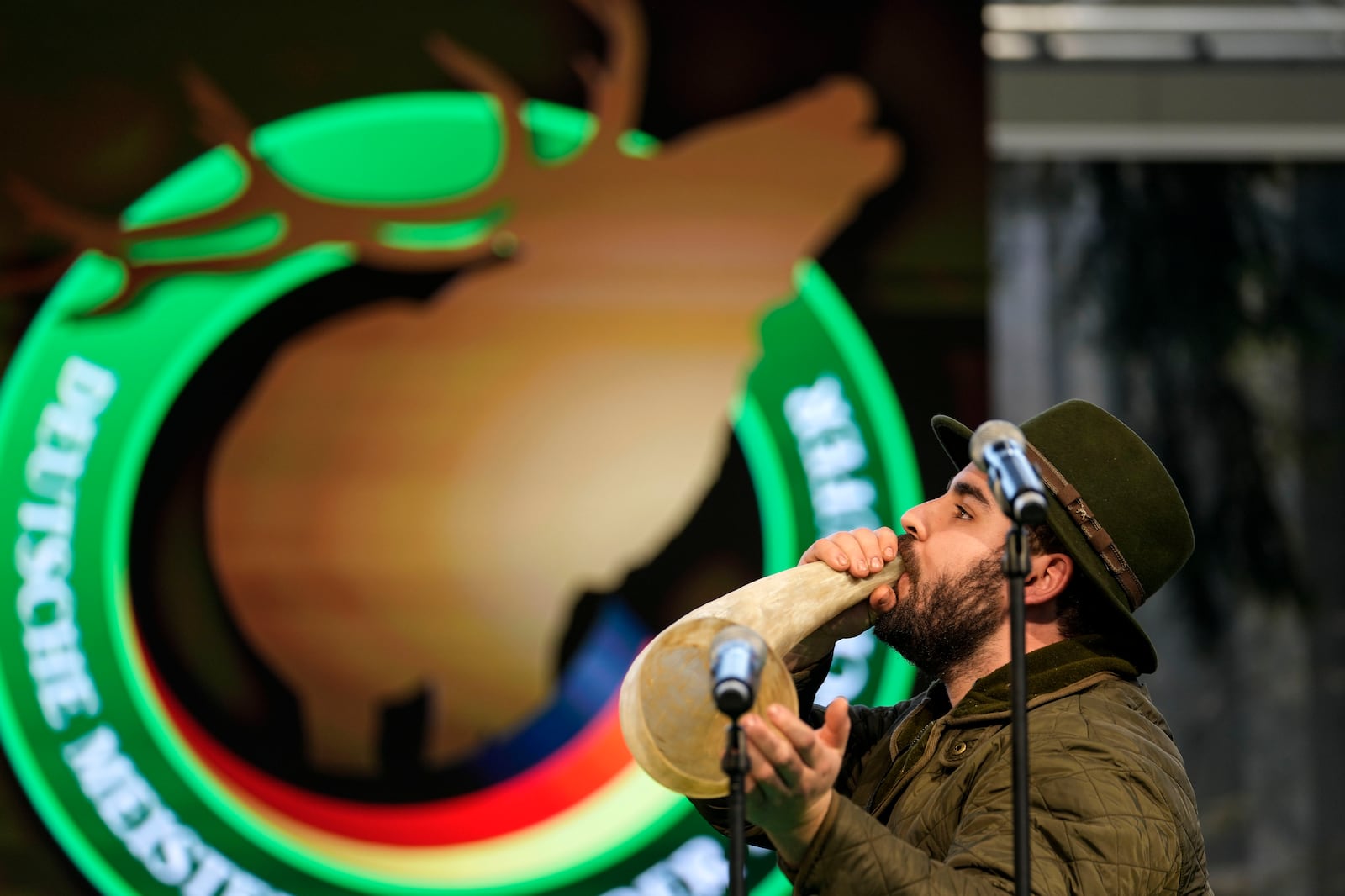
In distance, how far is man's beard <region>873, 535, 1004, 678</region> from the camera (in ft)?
7.62

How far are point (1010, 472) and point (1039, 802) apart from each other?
0.45 m

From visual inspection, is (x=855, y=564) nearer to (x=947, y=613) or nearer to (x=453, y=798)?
(x=947, y=613)

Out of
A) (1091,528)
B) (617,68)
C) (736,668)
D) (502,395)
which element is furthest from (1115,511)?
(617,68)

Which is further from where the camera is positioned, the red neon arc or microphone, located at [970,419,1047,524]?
the red neon arc

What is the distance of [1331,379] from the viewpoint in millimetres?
5773

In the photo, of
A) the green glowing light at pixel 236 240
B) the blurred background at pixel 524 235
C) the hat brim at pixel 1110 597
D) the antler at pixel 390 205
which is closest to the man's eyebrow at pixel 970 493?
the hat brim at pixel 1110 597

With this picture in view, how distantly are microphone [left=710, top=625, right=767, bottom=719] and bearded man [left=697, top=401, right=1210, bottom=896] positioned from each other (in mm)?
227

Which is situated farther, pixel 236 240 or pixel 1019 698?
pixel 236 240

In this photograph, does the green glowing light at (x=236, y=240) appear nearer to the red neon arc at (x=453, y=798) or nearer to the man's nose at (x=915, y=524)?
the red neon arc at (x=453, y=798)

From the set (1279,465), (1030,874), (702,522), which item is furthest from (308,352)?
(1279,465)

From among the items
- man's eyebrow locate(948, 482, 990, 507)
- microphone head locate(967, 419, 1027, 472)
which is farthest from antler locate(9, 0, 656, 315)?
microphone head locate(967, 419, 1027, 472)

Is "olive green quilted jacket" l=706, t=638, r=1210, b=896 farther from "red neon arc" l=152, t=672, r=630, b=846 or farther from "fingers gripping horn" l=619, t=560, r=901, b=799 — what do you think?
"red neon arc" l=152, t=672, r=630, b=846

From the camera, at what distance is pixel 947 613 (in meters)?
2.34

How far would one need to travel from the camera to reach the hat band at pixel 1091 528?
2.28 metres
